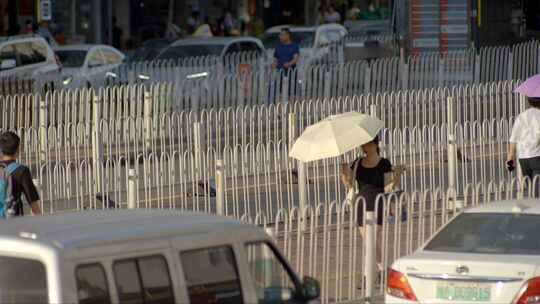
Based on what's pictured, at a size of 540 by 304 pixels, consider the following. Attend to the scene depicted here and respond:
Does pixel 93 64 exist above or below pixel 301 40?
below

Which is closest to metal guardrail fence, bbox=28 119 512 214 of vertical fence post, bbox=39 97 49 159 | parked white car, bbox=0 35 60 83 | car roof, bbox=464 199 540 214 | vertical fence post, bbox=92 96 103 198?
vertical fence post, bbox=92 96 103 198

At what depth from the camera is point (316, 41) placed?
32.1 meters

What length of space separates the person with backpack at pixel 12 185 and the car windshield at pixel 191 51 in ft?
56.9

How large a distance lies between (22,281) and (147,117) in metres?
11.5

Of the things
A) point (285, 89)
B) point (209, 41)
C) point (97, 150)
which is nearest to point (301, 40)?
point (209, 41)

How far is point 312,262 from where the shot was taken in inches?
436

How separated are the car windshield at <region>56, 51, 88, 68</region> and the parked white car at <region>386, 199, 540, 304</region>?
1916 cm

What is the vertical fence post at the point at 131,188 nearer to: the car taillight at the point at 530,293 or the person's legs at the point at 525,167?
the person's legs at the point at 525,167

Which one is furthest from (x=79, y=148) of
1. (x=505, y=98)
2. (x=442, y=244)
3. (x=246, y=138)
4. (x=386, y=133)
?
(x=442, y=244)

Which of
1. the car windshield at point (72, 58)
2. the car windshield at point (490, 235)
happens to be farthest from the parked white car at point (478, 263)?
the car windshield at point (72, 58)

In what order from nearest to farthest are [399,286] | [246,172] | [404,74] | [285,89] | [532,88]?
[399,286], [532,88], [246,172], [285,89], [404,74]

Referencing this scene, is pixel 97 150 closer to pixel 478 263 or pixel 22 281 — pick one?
pixel 478 263

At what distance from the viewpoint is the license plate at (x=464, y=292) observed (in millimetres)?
8922

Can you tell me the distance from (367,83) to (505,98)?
4.81m
